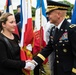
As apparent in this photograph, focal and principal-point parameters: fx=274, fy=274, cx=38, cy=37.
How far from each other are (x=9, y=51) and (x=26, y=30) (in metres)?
1.60

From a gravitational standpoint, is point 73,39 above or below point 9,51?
above

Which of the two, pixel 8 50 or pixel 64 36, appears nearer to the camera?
pixel 64 36

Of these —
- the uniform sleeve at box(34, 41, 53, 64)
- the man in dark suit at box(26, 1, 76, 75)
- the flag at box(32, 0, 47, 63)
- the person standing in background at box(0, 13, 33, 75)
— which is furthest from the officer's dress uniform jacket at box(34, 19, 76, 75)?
the flag at box(32, 0, 47, 63)

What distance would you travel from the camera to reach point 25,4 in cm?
595

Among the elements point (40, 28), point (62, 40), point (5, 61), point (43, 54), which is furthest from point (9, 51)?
point (40, 28)

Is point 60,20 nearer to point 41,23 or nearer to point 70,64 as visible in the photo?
point 70,64

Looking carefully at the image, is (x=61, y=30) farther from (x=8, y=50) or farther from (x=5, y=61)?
(x=5, y=61)

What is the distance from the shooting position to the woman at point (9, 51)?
13.2 feet

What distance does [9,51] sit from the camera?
406 cm

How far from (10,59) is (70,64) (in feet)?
2.92

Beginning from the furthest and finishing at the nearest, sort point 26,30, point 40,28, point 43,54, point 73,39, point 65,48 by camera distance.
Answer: point 40,28 < point 26,30 < point 43,54 < point 65,48 < point 73,39

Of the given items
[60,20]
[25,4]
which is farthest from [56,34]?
[25,4]

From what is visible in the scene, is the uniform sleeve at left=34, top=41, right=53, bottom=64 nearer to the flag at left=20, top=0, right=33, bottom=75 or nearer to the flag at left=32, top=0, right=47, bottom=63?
the flag at left=20, top=0, right=33, bottom=75

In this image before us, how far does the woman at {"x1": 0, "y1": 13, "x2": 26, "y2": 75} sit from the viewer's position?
4.02 m
